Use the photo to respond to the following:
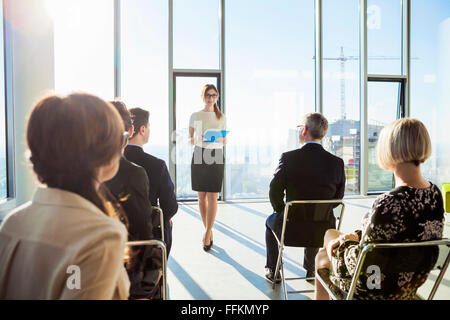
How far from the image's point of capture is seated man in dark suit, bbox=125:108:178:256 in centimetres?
201

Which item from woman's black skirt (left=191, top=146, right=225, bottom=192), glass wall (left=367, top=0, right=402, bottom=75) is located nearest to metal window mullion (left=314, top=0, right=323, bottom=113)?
glass wall (left=367, top=0, right=402, bottom=75)

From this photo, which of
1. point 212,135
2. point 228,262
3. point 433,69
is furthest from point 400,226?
point 433,69

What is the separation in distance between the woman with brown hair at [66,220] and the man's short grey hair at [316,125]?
6.24ft

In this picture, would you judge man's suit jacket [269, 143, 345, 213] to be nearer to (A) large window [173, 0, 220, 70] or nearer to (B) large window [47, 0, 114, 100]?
(B) large window [47, 0, 114, 100]

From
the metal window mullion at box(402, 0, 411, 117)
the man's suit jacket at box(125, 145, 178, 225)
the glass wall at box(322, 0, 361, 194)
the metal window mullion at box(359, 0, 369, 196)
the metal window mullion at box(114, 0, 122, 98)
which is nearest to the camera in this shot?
the man's suit jacket at box(125, 145, 178, 225)

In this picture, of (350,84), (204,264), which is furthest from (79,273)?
(350,84)

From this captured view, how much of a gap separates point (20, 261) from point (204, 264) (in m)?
2.47

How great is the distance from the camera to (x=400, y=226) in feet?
4.43

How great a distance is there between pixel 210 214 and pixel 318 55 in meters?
4.49

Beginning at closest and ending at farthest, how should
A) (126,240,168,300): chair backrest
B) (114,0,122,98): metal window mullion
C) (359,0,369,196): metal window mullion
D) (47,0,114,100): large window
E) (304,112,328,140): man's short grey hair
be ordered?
1. (126,240,168,300): chair backrest
2. (304,112,328,140): man's short grey hair
3. (47,0,114,100): large window
4. (114,0,122,98): metal window mullion
5. (359,0,369,196): metal window mullion

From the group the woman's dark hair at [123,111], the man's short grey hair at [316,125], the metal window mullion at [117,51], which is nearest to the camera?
the woman's dark hair at [123,111]

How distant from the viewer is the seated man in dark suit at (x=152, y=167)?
201cm

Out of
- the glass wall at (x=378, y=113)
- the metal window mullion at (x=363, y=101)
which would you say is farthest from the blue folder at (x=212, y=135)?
the glass wall at (x=378, y=113)

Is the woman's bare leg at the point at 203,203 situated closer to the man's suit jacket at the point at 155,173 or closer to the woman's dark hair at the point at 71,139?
the man's suit jacket at the point at 155,173
